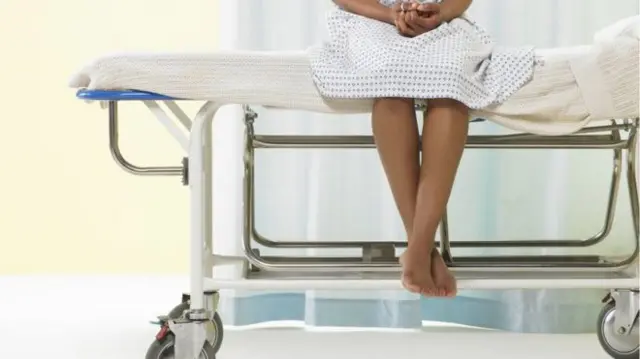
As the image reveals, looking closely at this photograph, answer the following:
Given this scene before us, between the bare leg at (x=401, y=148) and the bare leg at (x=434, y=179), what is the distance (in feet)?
0.06

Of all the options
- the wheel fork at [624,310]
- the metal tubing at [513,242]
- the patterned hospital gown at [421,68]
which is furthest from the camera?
Answer: the metal tubing at [513,242]

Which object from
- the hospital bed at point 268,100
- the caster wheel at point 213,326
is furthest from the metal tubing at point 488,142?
the caster wheel at point 213,326

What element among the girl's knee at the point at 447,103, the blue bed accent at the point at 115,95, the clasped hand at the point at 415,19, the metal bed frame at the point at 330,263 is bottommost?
the metal bed frame at the point at 330,263

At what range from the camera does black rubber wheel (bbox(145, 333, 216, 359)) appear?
1434mm

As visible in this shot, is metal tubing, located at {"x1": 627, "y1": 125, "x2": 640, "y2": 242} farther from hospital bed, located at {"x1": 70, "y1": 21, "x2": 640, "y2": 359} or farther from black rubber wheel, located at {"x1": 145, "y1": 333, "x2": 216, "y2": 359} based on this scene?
black rubber wheel, located at {"x1": 145, "y1": 333, "x2": 216, "y2": 359}

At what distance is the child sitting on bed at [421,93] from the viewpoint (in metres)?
1.38

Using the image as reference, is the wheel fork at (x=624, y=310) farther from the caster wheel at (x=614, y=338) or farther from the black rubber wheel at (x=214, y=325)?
the black rubber wheel at (x=214, y=325)

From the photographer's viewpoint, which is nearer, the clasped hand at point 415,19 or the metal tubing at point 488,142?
the clasped hand at point 415,19

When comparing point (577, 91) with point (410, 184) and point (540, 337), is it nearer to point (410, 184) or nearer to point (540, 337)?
point (410, 184)

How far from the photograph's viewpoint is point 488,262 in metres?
1.71

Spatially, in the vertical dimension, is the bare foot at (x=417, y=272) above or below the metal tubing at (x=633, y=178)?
below

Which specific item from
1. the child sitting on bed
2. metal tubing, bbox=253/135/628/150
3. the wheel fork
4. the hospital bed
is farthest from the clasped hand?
the wheel fork

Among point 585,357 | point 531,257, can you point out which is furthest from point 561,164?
point 585,357

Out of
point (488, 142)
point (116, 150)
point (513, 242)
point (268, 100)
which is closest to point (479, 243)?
point (513, 242)
